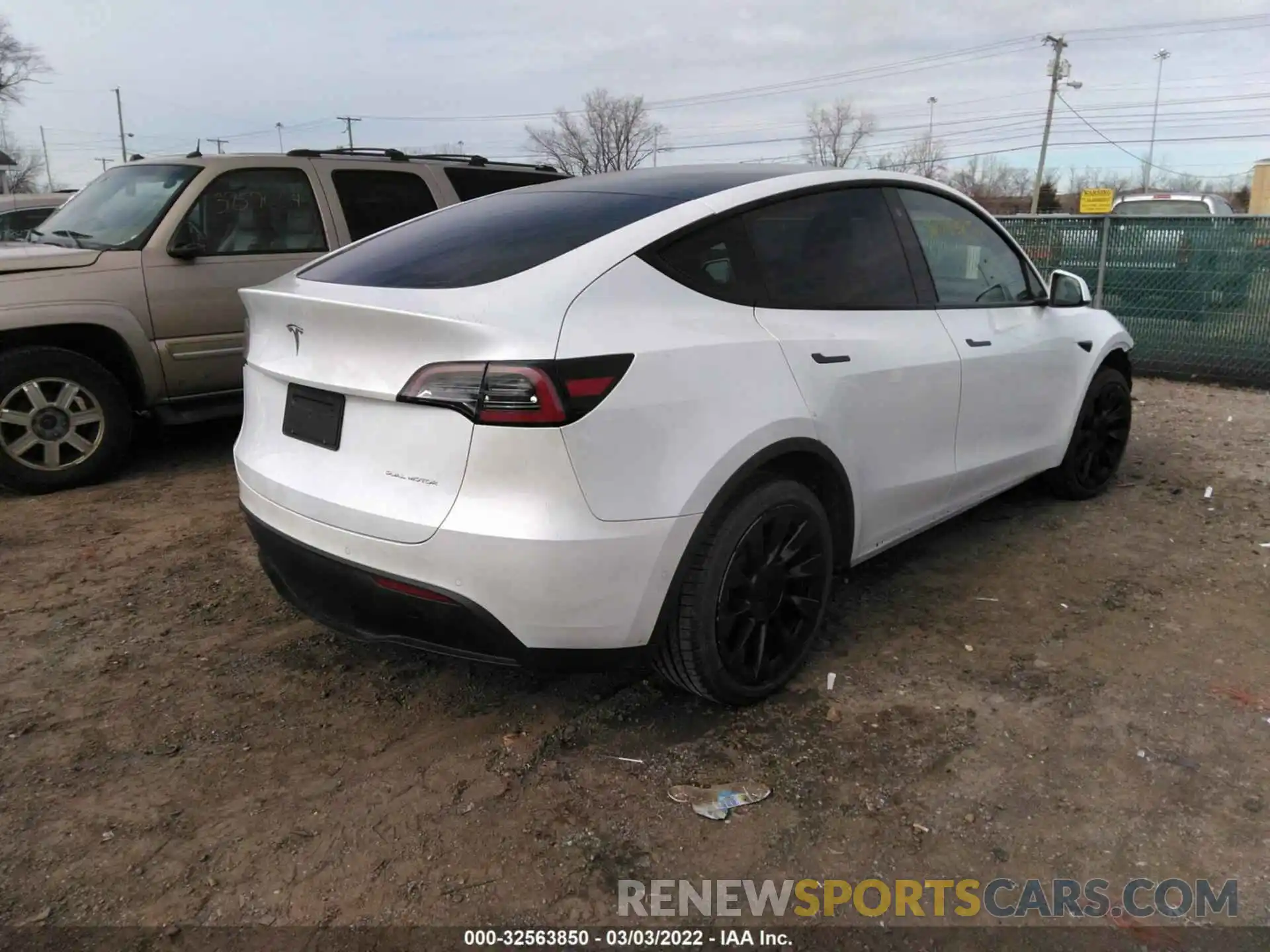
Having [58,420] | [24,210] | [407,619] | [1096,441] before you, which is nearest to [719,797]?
[407,619]

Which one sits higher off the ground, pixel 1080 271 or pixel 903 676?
pixel 1080 271

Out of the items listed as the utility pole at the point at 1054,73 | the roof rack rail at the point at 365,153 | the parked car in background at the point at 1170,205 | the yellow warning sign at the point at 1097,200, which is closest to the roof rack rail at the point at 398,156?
the roof rack rail at the point at 365,153

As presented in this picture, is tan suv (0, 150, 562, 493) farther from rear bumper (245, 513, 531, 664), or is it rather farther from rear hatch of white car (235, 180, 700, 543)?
rear bumper (245, 513, 531, 664)

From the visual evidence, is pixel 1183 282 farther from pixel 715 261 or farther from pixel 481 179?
pixel 715 261

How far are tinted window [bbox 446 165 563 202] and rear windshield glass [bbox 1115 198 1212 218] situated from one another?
8.74 metres

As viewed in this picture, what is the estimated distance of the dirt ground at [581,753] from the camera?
2.31 metres

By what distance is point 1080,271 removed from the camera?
946 cm

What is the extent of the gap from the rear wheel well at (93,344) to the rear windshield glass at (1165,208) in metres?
11.6

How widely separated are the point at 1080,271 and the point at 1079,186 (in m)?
63.5

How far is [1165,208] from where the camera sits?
12.2 metres

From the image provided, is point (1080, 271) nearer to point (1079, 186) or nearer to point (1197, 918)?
point (1197, 918)

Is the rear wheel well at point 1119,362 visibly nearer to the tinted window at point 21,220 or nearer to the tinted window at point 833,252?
the tinted window at point 833,252

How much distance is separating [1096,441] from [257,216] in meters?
5.16

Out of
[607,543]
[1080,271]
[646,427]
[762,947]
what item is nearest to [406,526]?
[607,543]
